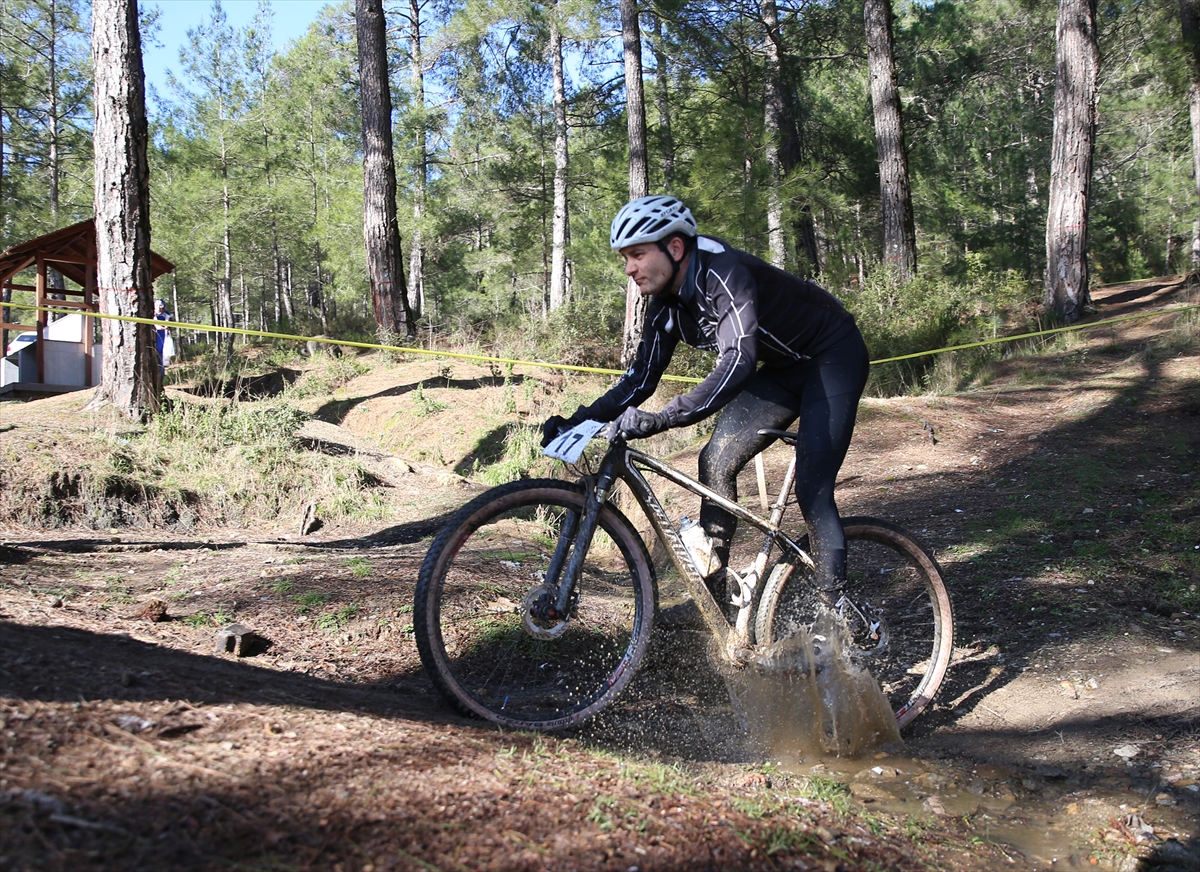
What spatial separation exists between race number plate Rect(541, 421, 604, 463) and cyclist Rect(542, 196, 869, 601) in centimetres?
11

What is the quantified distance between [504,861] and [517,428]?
875 cm

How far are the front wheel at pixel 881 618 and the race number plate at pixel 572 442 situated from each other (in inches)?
45.4

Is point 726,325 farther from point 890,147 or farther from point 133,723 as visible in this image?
point 890,147

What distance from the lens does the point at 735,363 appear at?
11.2 ft

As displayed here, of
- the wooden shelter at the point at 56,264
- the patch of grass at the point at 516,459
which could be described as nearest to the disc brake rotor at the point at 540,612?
the patch of grass at the point at 516,459

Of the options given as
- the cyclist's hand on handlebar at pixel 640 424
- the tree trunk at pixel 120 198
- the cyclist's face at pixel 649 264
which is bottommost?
the cyclist's hand on handlebar at pixel 640 424

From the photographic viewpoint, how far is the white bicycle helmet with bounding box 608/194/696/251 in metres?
3.49

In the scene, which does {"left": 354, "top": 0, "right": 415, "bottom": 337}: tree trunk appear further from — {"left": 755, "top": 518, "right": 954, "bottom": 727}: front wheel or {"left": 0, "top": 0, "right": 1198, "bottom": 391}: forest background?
{"left": 755, "top": 518, "right": 954, "bottom": 727}: front wheel

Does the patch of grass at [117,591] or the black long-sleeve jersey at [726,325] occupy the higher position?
the black long-sleeve jersey at [726,325]

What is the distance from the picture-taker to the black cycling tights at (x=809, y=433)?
12.4 feet

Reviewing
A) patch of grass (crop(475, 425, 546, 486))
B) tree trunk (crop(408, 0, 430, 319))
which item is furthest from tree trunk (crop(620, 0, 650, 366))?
tree trunk (crop(408, 0, 430, 319))

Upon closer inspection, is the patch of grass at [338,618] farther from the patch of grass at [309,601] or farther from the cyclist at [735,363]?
the cyclist at [735,363]

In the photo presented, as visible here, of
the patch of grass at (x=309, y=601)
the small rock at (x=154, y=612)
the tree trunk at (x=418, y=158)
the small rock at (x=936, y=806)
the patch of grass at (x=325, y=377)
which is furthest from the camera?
the tree trunk at (x=418, y=158)

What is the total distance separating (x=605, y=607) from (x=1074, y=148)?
12.6 meters
